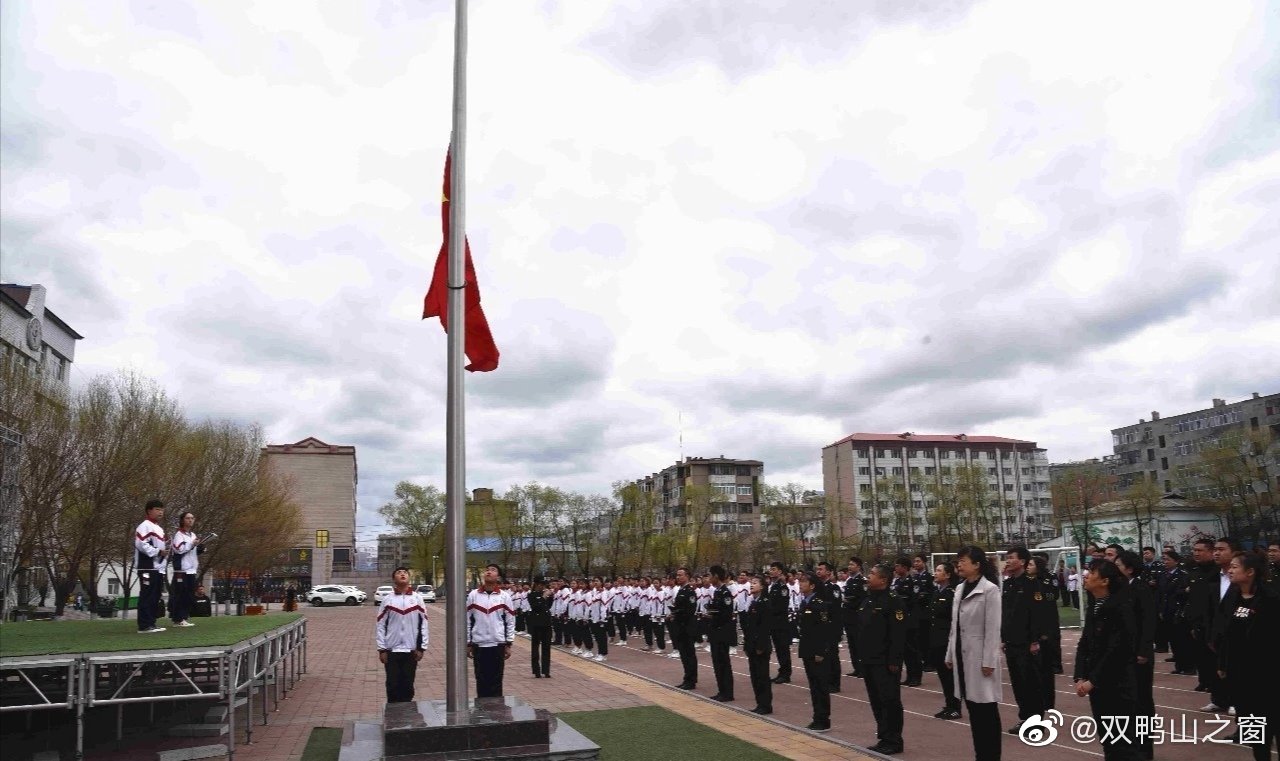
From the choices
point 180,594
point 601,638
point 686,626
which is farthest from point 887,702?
point 601,638

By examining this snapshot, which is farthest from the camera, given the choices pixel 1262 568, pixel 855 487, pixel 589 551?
pixel 855 487

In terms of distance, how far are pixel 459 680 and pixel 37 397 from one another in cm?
2113

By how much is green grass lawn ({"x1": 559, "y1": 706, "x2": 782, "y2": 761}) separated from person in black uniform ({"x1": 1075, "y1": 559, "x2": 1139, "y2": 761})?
3100 mm

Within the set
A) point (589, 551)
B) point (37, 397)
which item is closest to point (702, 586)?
point (37, 397)

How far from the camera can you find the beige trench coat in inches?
289

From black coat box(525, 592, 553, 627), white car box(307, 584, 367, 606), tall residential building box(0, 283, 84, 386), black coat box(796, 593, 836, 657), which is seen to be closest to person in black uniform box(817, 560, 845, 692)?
black coat box(796, 593, 836, 657)

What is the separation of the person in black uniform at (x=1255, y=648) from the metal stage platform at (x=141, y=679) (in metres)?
8.85

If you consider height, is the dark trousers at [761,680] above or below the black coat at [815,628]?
below

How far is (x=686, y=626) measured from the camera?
15.3 meters

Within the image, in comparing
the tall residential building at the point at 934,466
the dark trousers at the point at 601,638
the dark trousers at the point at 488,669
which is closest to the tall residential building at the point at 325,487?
the tall residential building at the point at 934,466

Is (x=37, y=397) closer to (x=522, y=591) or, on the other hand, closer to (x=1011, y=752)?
(x=522, y=591)

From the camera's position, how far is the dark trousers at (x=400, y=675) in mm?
10359

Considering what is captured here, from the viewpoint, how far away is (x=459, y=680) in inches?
337

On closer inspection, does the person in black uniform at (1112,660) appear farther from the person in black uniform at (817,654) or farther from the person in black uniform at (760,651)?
the person in black uniform at (760,651)
